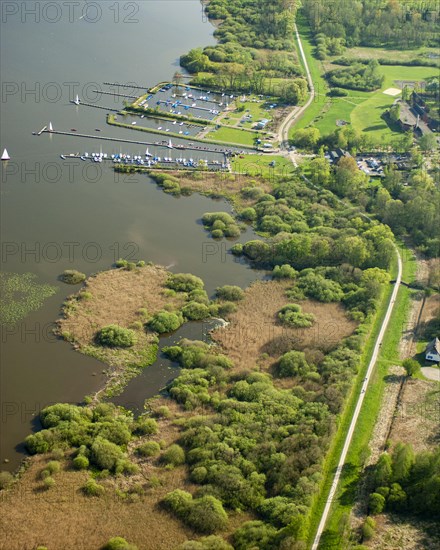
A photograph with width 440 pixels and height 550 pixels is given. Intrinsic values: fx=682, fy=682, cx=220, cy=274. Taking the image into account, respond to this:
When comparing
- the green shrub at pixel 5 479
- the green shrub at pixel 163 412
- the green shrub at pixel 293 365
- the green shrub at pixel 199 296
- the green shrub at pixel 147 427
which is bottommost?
the green shrub at pixel 5 479

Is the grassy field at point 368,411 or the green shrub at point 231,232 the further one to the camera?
the green shrub at point 231,232

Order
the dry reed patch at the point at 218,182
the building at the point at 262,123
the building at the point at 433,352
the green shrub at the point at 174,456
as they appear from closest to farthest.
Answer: the green shrub at the point at 174,456, the building at the point at 433,352, the dry reed patch at the point at 218,182, the building at the point at 262,123

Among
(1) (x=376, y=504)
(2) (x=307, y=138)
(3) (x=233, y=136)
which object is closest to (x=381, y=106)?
(2) (x=307, y=138)

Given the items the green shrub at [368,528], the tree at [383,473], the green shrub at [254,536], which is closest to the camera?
the green shrub at [254,536]

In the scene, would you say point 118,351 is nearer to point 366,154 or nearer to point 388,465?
point 388,465

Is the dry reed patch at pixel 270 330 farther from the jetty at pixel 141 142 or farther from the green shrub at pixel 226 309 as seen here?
the jetty at pixel 141 142

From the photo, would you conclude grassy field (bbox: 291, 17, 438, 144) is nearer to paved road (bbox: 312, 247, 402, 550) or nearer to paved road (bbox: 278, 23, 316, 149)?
paved road (bbox: 278, 23, 316, 149)

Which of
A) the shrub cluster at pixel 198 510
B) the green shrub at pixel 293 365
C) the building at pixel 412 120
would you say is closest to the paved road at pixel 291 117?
the building at pixel 412 120
